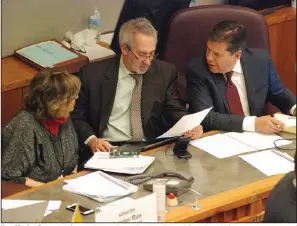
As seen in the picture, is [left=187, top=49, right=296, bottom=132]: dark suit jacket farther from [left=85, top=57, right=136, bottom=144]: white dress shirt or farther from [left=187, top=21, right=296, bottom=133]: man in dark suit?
[left=85, top=57, right=136, bottom=144]: white dress shirt

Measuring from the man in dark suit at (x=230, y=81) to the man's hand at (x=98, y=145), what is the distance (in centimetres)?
56

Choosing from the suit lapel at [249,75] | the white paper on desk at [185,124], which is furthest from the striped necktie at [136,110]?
the suit lapel at [249,75]

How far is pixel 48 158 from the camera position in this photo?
3393mm

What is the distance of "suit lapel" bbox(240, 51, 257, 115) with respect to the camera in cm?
392

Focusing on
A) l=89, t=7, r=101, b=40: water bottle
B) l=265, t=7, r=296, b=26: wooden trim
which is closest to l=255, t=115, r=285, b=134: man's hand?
l=89, t=7, r=101, b=40: water bottle

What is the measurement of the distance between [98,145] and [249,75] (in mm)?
947

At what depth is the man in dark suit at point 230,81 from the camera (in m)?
3.82

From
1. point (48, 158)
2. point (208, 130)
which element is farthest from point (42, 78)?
point (208, 130)

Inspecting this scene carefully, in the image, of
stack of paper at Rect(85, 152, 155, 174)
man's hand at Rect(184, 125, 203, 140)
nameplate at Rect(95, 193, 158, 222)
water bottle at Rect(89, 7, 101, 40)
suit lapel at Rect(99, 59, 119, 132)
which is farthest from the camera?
water bottle at Rect(89, 7, 101, 40)

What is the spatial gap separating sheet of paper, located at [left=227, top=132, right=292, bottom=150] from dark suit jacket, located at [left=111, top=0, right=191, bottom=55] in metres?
0.83

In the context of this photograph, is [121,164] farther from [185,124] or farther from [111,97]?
[111,97]

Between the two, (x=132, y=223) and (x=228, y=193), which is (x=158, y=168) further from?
(x=132, y=223)

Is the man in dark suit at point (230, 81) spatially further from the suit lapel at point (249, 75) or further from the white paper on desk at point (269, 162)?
the white paper on desk at point (269, 162)

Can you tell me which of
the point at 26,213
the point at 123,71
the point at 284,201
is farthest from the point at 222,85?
the point at 284,201
